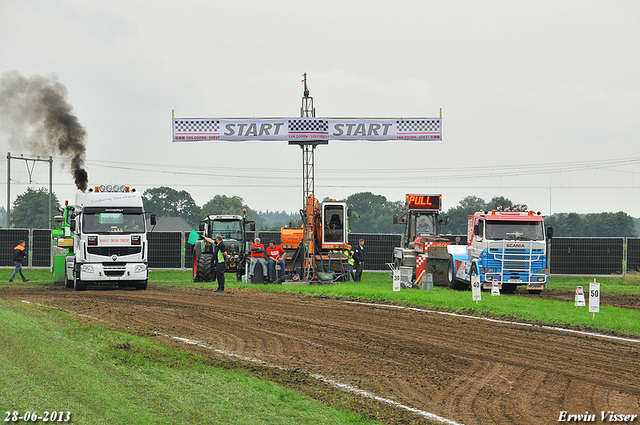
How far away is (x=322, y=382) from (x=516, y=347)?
15.8ft

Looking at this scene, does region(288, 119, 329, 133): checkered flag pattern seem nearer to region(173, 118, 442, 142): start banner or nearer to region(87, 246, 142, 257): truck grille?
region(173, 118, 442, 142): start banner

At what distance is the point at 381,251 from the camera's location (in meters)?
40.5

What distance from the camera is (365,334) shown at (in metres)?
14.8

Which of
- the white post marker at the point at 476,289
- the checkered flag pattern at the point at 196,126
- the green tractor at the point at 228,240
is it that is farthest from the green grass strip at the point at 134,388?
the green tractor at the point at 228,240

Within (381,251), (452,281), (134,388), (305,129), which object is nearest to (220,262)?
(305,129)

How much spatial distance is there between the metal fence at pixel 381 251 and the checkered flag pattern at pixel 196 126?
966 cm

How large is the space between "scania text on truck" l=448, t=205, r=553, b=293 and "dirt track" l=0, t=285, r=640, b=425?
7.89 m

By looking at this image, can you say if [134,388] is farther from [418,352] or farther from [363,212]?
[363,212]

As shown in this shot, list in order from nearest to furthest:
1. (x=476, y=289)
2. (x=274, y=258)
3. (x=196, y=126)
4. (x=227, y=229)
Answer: (x=476, y=289), (x=274, y=258), (x=196, y=126), (x=227, y=229)

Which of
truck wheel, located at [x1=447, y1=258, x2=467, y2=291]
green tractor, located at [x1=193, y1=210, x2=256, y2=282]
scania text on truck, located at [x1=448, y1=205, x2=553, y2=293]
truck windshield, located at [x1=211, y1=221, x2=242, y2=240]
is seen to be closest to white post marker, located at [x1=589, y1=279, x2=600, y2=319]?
scania text on truck, located at [x1=448, y1=205, x2=553, y2=293]

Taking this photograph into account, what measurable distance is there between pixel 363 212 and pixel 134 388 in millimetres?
105718

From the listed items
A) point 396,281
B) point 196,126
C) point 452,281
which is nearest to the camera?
point 396,281

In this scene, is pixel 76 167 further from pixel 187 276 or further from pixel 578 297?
pixel 578 297

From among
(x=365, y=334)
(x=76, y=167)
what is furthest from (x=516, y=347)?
(x=76, y=167)
